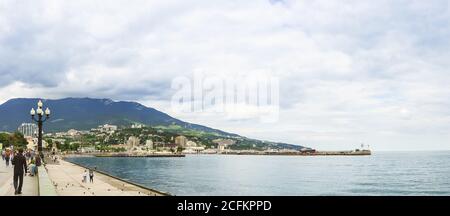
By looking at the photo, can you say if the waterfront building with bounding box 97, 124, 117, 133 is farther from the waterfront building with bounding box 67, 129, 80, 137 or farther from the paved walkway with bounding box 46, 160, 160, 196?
the paved walkway with bounding box 46, 160, 160, 196

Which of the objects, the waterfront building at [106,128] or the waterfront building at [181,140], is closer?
the waterfront building at [106,128]

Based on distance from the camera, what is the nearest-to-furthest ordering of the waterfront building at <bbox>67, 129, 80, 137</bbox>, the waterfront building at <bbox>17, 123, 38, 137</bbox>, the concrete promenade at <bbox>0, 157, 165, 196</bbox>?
the waterfront building at <bbox>67, 129, 80, 137</bbox> < the waterfront building at <bbox>17, 123, 38, 137</bbox> < the concrete promenade at <bbox>0, 157, 165, 196</bbox>

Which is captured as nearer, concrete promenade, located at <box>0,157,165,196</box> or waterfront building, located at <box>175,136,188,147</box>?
waterfront building, located at <box>175,136,188,147</box>

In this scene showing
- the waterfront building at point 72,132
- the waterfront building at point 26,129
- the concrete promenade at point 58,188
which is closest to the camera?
the waterfront building at point 72,132


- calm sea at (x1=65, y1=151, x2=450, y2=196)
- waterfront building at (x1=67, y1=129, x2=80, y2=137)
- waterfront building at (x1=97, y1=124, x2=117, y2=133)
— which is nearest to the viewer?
waterfront building at (x1=97, y1=124, x2=117, y2=133)

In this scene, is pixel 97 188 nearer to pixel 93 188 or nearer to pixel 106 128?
pixel 93 188

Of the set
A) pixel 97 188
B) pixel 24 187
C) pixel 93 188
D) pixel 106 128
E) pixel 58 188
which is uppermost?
pixel 106 128

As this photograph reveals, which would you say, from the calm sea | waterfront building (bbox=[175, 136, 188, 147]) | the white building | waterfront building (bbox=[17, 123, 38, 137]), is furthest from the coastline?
waterfront building (bbox=[175, 136, 188, 147])

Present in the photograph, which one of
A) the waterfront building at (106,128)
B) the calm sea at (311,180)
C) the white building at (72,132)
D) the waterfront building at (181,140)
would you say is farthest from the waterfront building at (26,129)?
the calm sea at (311,180)

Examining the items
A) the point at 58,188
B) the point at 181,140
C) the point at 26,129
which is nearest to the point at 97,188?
the point at 58,188

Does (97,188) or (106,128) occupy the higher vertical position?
(106,128)

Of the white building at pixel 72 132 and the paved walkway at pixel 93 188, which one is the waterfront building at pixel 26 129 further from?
the paved walkway at pixel 93 188
